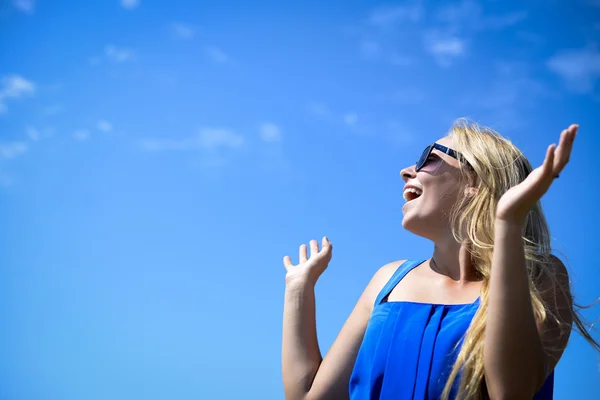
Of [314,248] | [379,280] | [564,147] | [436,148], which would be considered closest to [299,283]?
[314,248]

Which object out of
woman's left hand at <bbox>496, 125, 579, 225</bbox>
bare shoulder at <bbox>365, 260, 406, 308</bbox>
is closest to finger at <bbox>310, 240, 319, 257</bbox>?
bare shoulder at <bbox>365, 260, 406, 308</bbox>

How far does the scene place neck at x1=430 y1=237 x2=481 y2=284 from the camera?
3.98m

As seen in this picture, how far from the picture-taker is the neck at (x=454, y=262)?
3977mm

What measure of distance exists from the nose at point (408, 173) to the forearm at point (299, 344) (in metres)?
1.10

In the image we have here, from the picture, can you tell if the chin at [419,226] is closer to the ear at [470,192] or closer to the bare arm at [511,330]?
the ear at [470,192]

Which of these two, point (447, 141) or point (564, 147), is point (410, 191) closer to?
point (447, 141)

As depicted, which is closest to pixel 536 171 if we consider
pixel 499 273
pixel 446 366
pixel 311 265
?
pixel 499 273

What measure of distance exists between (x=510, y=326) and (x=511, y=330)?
0.07 ft

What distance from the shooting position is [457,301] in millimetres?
3826

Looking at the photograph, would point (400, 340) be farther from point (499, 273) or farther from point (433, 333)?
point (499, 273)

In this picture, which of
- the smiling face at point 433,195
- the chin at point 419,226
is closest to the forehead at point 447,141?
the smiling face at point 433,195

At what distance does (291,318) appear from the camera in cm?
418

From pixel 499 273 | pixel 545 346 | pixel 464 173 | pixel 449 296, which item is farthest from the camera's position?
pixel 464 173

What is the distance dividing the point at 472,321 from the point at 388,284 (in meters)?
0.82
